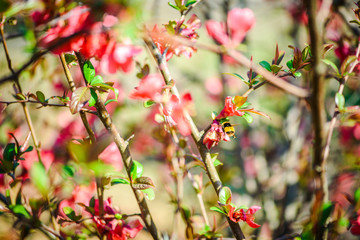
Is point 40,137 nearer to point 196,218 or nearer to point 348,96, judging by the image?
point 196,218

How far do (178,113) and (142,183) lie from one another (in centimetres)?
16

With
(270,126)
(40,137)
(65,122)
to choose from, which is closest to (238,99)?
(65,122)

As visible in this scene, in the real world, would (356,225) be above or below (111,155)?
below

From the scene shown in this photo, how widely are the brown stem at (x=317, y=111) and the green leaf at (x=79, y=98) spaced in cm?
37

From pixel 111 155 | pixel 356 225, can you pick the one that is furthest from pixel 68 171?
pixel 356 225

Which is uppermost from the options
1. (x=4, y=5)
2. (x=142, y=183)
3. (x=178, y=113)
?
(x=4, y=5)

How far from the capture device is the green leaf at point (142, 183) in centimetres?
56

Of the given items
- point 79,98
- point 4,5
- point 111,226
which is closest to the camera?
point 4,5

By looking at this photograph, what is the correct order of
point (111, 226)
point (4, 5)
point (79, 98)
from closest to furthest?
point (4, 5) → point (79, 98) → point (111, 226)

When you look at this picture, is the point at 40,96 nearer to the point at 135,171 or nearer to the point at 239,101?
the point at 135,171

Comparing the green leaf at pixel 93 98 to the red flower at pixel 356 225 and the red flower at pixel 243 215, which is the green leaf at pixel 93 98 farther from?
the red flower at pixel 356 225

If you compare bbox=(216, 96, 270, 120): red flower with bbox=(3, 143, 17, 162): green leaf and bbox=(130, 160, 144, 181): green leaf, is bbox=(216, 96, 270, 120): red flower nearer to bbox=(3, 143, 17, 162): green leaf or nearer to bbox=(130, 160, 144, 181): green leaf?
bbox=(130, 160, 144, 181): green leaf

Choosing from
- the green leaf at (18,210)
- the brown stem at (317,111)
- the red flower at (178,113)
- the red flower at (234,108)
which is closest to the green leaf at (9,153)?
the green leaf at (18,210)

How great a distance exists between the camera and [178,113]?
0.58 m
